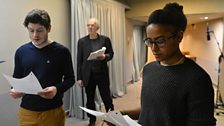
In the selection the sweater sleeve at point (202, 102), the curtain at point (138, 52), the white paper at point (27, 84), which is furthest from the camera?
the curtain at point (138, 52)

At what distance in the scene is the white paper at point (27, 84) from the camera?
133cm

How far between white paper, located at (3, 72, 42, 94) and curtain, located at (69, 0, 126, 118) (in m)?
2.21

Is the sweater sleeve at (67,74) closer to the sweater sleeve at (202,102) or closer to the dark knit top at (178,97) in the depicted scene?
the dark knit top at (178,97)

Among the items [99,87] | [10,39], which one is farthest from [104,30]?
[10,39]

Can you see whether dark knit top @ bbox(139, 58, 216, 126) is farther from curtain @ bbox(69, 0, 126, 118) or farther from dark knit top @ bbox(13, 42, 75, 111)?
curtain @ bbox(69, 0, 126, 118)

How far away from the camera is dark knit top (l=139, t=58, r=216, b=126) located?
820 millimetres

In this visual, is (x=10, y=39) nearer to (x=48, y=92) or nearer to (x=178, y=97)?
(x=48, y=92)

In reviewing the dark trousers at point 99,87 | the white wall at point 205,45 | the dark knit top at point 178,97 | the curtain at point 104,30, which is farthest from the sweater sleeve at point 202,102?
the white wall at point 205,45

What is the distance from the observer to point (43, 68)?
1.52m

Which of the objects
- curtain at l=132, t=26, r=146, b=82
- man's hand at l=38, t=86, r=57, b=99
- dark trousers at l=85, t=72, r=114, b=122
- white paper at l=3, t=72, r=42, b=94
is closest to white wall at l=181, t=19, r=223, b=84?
curtain at l=132, t=26, r=146, b=82

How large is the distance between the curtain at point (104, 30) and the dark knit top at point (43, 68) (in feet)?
6.72

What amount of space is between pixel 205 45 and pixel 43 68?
692 centimetres

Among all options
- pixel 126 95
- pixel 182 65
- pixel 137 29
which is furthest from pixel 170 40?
pixel 137 29

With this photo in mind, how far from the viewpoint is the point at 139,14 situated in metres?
6.14
